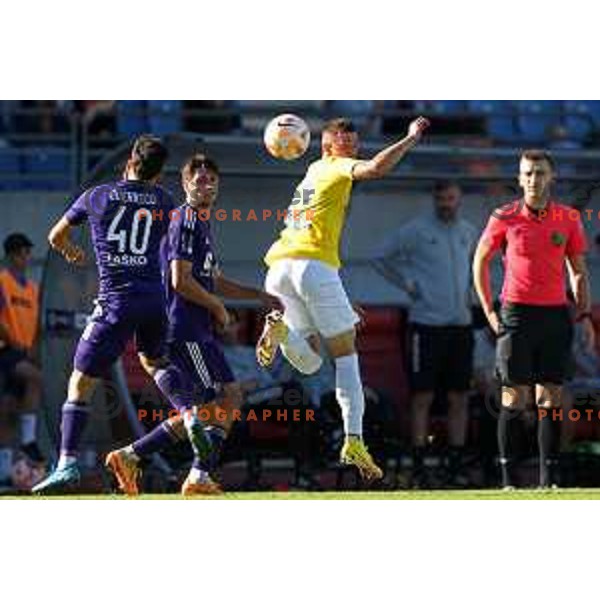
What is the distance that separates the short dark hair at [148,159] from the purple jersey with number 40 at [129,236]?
0.14 m

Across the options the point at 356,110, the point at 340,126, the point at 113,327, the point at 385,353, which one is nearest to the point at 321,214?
the point at 340,126

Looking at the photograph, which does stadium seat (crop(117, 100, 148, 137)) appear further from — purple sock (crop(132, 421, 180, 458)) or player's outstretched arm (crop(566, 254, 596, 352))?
player's outstretched arm (crop(566, 254, 596, 352))

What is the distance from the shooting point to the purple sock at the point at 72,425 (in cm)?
1403

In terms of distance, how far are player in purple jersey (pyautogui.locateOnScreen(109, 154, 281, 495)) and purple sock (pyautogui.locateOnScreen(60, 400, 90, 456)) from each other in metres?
0.30

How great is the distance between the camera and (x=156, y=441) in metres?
14.1

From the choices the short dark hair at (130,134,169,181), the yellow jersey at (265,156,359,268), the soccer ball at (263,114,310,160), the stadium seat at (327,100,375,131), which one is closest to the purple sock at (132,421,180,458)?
the yellow jersey at (265,156,359,268)

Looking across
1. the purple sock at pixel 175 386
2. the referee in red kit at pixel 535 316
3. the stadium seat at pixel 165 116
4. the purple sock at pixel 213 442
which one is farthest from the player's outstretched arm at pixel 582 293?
the stadium seat at pixel 165 116

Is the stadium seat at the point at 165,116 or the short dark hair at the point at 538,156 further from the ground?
the stadium seat at the point at 165,116

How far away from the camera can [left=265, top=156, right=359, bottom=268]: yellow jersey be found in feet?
46.5

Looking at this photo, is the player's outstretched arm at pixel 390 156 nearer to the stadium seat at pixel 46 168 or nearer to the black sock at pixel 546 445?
the black sock at pixel 546 445

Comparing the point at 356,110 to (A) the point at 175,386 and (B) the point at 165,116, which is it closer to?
(B) the point at 165,116

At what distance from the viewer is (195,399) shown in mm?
14141

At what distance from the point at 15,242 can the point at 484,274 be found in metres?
3.26
